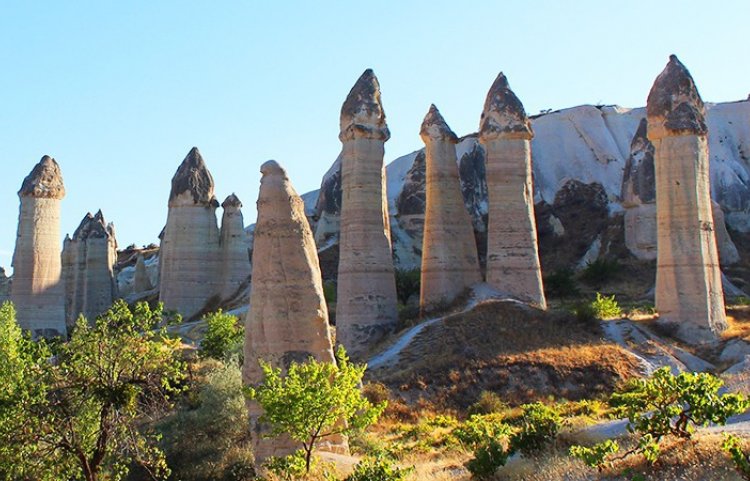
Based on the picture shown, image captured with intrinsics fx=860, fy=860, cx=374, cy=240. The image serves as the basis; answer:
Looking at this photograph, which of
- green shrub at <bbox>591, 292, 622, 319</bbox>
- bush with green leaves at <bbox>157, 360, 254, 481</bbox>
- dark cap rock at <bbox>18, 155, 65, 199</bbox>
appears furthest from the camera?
dark cap rock at <bbox>18, 155, 65, 199</bbox>

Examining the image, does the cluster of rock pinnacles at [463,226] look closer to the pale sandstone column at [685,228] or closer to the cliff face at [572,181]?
the pale sandstone column at [685,228]

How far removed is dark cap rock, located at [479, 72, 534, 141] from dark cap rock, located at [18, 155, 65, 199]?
1460 cm

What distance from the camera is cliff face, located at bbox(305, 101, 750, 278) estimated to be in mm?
45219

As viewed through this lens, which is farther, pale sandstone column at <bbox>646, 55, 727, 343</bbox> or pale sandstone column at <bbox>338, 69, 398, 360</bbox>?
pale sandstone column at <bbox>338, 69, 398, 360</bbox>

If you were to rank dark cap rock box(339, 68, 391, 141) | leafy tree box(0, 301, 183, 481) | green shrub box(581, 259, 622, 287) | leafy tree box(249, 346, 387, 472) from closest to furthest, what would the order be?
leafy tree box(0, 301, 183, 481) → leafy tree box(249, 346, 387, 472) → dark cap rock box(339, 68, 391, 141) → green shrub box(581, 259, 622, 287)

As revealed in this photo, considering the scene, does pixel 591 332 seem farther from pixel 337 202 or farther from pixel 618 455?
pixel 337 202

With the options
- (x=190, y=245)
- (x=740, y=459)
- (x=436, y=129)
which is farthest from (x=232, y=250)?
(x=740, y=459)

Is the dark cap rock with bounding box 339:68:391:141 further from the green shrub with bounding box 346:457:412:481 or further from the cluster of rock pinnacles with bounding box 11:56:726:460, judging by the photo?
the green shrub with bounding box 346:457:412:481

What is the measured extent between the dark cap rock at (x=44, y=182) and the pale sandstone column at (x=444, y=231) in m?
12.8

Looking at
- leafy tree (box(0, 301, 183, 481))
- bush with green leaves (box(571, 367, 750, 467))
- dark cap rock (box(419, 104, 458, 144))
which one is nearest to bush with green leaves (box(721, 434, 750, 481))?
bush with green leaves (box(571, 367, 750, 467))

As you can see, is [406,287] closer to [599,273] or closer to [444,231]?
A: [444,231]

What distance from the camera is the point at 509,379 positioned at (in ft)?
64.8

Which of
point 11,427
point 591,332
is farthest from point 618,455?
point 591,332

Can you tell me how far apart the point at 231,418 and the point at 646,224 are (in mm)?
30959
